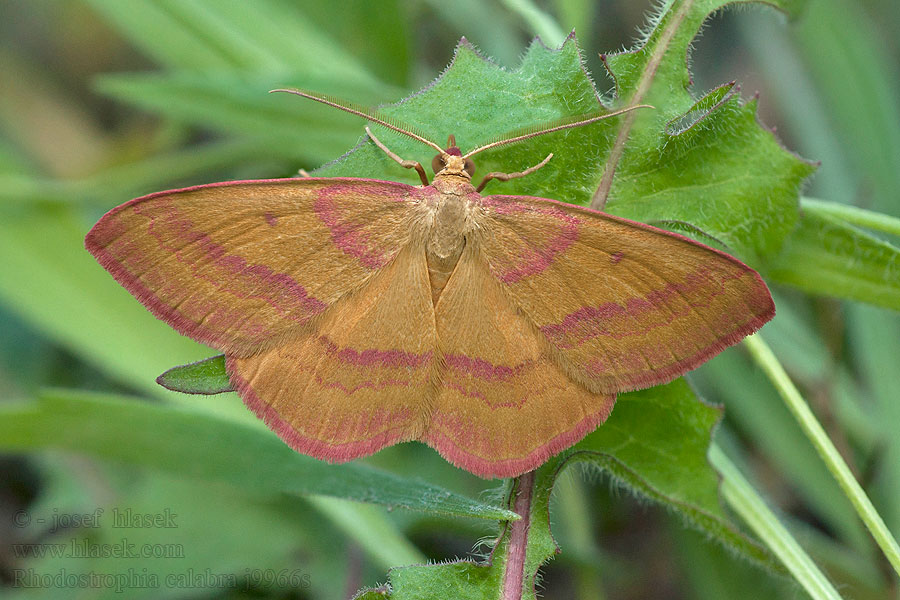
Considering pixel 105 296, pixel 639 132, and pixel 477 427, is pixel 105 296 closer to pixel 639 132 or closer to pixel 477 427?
pixel 477 427

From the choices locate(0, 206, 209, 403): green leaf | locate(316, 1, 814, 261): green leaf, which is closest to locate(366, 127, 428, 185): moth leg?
locate(316, 1, 814, 261): green leaf

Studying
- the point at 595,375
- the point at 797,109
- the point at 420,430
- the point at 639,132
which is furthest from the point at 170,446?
the point at 797,109

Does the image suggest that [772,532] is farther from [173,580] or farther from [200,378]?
[173,580]

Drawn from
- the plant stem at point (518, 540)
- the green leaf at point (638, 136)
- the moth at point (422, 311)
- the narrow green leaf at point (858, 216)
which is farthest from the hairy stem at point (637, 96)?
the plant stem at point (518, 540)

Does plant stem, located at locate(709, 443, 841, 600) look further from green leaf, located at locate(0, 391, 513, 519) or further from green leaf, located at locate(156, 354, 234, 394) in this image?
green leaf, located at locate(156, 354, 234, 394)

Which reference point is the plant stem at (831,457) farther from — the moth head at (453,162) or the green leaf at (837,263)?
the moth head at (453,162)
